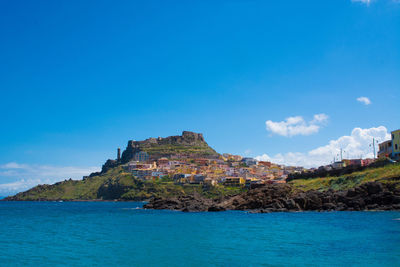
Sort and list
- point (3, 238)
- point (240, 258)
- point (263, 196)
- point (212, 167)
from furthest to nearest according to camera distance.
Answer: point (212, 167), point (263, 196), point (3, 238), point (240, 258)

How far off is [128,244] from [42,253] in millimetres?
6330

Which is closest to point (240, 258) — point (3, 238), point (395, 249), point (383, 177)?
point (395, 249)

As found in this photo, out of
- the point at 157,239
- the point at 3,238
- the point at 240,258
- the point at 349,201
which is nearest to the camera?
the point at 240,258

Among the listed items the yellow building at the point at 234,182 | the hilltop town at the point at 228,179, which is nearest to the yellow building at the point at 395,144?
the hilltop town at the point at 228,179

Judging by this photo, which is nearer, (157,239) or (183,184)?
(157,239)

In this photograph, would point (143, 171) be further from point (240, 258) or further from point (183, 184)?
point (240, 258)

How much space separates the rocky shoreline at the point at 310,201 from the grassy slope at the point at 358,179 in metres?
2.94

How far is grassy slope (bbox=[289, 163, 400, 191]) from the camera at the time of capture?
59331 mm

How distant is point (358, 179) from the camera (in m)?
67.2

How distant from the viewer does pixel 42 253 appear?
83.1 feet

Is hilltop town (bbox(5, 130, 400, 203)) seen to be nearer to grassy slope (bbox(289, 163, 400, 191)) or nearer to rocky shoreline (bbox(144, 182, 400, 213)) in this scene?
grassy slope (bbox(289, 163, 400, 191))

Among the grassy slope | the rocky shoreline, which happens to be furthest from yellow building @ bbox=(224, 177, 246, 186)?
the grassy slope

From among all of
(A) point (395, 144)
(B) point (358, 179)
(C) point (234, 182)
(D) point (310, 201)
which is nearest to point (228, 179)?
(C) point (234, 182)

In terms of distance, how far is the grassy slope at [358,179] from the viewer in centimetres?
5933
